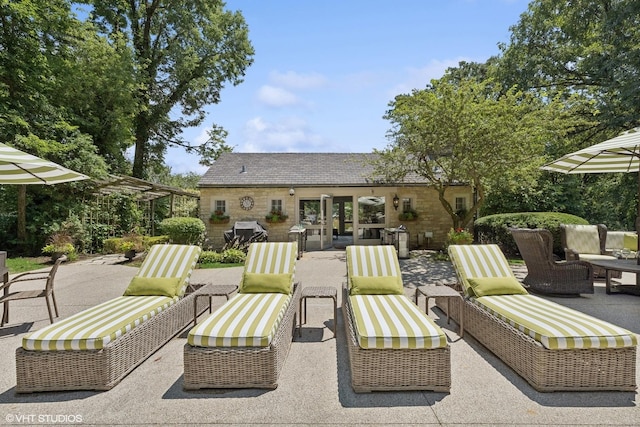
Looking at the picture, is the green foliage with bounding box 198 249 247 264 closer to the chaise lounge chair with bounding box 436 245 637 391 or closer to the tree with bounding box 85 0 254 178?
the chaise lounge chair with bounding box 436 245 637 391

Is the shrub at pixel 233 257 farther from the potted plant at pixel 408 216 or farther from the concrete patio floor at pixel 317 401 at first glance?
the potted plant at pixel 408 216

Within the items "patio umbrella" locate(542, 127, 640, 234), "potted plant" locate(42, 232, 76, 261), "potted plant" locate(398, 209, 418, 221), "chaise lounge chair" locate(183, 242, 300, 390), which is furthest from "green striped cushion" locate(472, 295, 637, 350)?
"potted plant" locate(42, 232, 76, 261)

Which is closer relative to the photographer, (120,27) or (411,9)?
(411,9)

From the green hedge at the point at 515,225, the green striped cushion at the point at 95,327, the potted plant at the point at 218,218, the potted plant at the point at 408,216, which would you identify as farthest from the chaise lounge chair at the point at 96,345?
the potted plant at the point at 408,216

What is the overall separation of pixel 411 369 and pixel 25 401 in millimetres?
3427

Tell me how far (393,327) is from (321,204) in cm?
1102

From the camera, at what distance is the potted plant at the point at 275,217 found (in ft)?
46.8

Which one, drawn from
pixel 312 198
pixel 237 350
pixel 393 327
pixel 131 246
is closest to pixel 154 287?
pixel 237 350

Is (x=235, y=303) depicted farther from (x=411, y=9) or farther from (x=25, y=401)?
(x=411, y=9)

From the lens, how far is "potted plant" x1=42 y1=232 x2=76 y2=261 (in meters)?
10.7

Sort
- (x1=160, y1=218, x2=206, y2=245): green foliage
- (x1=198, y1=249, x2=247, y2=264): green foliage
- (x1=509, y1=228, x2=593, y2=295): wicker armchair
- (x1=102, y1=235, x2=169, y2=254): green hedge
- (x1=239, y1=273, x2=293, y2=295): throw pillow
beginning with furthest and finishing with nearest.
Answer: (x1=102, y1=235, x2=169, y2=254): green hedge, (x1=160, y1=218, x2=206, y2=245): green foliage, (x1=198, y1=249, x2=247, y2=264): green foliage, (x1=509, y1=228, x2=593, y2=295): wicker armchair, (x1=239, y1=273, x2=293, y2=295): throw pillow

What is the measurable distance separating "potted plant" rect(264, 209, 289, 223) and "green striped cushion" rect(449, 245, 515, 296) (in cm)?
982

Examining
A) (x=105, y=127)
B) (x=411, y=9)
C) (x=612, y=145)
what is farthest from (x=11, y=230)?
(x=612, y=145)

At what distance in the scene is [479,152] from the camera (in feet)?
31.8
